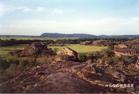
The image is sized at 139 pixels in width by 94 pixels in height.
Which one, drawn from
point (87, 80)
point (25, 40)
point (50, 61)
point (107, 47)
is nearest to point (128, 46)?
point (107, 47)

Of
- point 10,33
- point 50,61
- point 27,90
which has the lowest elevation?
point 27,90

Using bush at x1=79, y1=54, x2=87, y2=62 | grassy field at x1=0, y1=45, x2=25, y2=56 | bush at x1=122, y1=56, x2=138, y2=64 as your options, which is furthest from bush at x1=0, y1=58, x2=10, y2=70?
bush at x1=122, y1=56, x2=138, y2=64

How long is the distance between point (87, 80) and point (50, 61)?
679mm

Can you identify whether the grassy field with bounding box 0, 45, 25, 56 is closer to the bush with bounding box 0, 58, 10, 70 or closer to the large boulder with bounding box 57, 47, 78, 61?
the bush with bounding box 0, 58, 10, 70

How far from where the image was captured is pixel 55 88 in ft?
19.5

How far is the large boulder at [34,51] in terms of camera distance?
240 inches

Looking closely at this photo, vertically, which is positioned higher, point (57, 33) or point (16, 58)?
point (57, 33)

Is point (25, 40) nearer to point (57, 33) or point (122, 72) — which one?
point (57, 33)

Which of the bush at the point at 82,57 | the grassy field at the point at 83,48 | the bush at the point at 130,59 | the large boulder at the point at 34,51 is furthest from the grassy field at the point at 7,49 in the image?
the bush at the point at 130,59

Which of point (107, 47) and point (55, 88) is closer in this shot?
point (55, 88)

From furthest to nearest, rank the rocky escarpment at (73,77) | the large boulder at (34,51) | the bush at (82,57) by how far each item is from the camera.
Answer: the bush at (82,57)
the large boulder at (34,51)
the rocky escarpment at (73,77)

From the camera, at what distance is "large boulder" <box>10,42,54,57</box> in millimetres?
6090

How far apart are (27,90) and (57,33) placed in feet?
3.57

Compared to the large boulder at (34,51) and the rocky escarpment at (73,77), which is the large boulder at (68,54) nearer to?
the rocky escarpment at (73,77)
